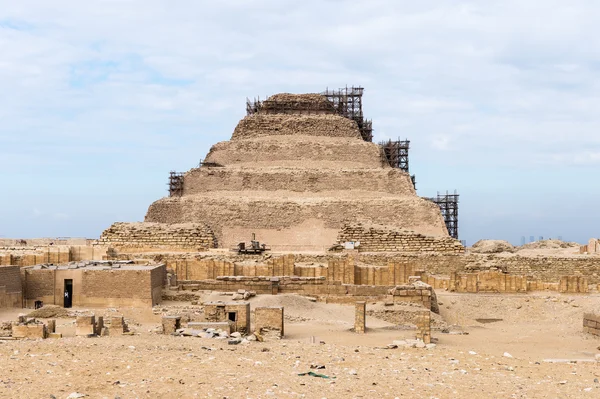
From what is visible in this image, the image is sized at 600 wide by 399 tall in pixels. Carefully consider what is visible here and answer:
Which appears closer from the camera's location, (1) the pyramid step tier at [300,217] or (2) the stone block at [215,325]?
(2) the stone block at [215,325]

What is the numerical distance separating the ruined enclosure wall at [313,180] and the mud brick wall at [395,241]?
646 centimetres

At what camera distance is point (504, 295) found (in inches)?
1100

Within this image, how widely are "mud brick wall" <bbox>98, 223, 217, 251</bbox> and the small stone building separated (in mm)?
15157

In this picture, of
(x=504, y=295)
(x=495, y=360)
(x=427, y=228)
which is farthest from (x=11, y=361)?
(x=427, y=228)

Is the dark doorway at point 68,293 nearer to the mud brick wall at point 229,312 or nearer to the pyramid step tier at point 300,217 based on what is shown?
the mud brick wall at point 229,312

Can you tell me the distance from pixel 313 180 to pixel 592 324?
24263mm

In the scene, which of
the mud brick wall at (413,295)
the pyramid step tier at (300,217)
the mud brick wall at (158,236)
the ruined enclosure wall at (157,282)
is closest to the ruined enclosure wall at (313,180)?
the pyramid step tier at (300,217)

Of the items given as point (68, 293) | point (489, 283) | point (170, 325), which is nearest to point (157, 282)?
point (68, 293)

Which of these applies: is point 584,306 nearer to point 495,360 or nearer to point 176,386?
point 495,360

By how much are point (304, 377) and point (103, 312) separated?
9364 millimetres

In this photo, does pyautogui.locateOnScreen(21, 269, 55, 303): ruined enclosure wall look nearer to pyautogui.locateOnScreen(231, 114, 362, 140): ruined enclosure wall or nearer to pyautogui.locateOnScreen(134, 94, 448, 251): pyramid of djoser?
pyautogui.locateOnScreen(134, 94, 448, 251): pyramid of djoser

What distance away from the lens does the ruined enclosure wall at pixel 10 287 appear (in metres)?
20.4

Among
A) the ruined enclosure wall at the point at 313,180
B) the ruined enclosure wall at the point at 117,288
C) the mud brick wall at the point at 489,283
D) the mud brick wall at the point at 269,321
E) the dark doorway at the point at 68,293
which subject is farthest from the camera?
the ruined enclosure wall at the point at 313,180

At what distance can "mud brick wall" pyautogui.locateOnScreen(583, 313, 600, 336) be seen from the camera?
1973cm
